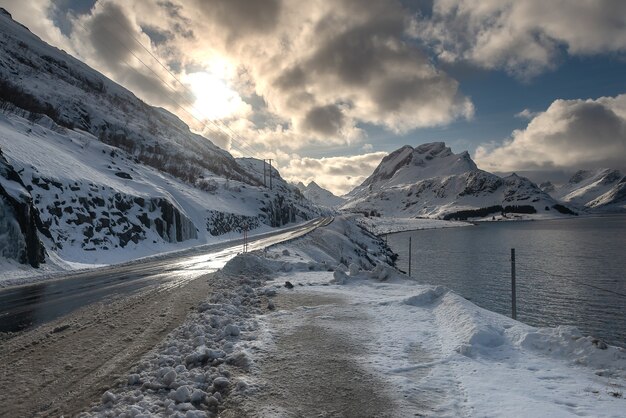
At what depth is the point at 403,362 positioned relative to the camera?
685 cm

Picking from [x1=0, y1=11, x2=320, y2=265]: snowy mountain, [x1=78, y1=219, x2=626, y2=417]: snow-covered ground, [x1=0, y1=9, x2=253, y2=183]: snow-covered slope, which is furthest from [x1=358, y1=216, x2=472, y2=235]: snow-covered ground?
[x1=78, y1=219, x2=626, y2=417]: snow-covered ground

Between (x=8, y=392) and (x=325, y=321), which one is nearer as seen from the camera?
(x=8, y=392)

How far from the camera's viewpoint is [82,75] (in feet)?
313

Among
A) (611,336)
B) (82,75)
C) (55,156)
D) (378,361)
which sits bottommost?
(611,336)

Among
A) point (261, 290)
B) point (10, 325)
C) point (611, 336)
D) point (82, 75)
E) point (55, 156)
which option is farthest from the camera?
point (82, 75)

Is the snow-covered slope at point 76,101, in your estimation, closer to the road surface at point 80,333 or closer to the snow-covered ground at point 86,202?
the snow-covered ground at point 86,202

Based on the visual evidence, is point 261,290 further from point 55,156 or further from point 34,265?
point 55,156

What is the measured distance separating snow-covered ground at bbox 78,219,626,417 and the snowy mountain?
1596 centimetres

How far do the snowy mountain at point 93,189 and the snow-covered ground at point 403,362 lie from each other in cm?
1596

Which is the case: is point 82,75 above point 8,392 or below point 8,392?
above

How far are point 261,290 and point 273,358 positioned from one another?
6475 millimetres

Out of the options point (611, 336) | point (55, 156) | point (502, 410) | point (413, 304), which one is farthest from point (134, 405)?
point (55, 156)

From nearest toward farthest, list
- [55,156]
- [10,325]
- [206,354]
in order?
[206,354] → [10,325] → [55,156]

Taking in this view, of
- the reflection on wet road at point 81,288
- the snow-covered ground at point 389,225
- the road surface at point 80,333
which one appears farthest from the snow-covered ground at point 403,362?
the snow-covered ground at point 389,225
